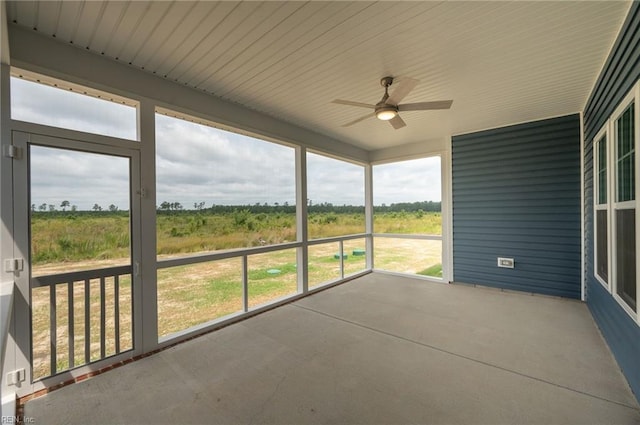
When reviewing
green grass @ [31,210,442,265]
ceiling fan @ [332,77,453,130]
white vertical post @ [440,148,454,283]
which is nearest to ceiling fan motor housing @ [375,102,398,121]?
ceiling fan @ [332,77,453,130]

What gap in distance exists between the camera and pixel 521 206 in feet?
15.0

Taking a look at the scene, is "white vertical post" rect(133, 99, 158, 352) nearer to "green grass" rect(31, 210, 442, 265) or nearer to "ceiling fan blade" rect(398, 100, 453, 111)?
"green grass" rect(31, 210, 442, 265)

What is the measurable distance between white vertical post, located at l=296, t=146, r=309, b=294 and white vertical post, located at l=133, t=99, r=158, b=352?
2267mm

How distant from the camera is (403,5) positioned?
197 centimetres

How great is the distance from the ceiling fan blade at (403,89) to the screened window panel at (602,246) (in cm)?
261

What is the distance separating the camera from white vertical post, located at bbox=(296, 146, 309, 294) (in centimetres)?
465

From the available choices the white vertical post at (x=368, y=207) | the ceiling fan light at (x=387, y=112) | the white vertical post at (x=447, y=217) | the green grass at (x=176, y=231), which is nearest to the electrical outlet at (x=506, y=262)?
the white vertical post at (x=447, y=217)

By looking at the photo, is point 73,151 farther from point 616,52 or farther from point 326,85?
point 616,52

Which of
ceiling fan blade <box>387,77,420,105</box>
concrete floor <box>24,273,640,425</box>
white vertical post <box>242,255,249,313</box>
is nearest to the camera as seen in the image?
concrete floor <box>24,273,640,425</box>

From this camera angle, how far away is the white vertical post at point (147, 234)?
9.18 feet

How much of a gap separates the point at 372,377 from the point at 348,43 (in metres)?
2.95

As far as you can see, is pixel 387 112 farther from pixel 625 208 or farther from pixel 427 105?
pixel 625 208

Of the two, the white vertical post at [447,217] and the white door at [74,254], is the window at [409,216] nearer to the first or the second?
the white vertical post at [447,217]

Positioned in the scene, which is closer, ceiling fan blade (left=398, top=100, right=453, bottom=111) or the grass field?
the grass field
